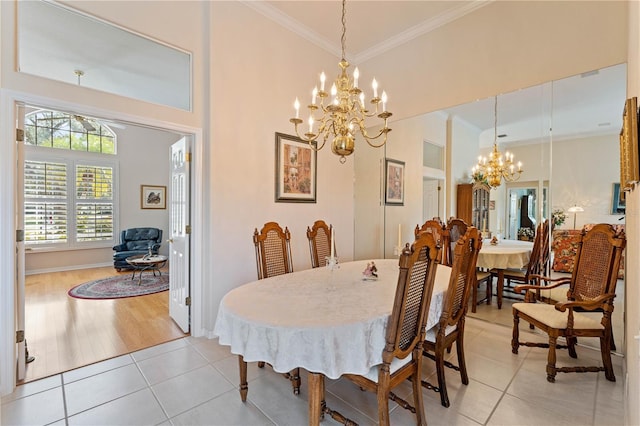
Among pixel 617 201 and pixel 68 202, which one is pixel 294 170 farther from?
pixel 68 202

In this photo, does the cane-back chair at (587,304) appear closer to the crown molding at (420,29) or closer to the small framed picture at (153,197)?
the crown molding at (420,29)

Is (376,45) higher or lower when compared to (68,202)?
higher

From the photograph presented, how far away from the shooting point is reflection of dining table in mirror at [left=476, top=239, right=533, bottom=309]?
3.03 m

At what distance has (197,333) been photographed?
9.57ft

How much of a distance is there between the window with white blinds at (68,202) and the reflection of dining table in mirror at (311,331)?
6355mm

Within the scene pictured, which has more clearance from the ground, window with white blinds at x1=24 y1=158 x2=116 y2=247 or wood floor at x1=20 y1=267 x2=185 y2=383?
window with white blinds at x1=24 y1=158 x2=116 y2=247

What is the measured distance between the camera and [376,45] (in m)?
3.89

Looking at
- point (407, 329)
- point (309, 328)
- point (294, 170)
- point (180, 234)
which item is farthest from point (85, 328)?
point (407, 329)

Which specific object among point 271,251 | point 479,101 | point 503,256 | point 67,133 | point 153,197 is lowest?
point 503,256

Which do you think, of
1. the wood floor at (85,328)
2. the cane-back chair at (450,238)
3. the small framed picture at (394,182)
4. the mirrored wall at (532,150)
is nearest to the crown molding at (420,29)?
the mirrored wall at (532,150)

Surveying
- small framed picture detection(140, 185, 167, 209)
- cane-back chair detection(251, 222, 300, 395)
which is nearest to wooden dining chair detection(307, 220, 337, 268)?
cane-back chair detection(251, 222, 300, 395)

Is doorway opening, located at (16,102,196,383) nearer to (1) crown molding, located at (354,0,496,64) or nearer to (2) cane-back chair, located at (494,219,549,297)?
(1) crown molding, located at (354,0,496,64)

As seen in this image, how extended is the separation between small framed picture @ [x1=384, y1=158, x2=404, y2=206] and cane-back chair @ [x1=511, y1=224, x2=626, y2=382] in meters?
1.88

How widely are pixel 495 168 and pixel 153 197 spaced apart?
7.32m
